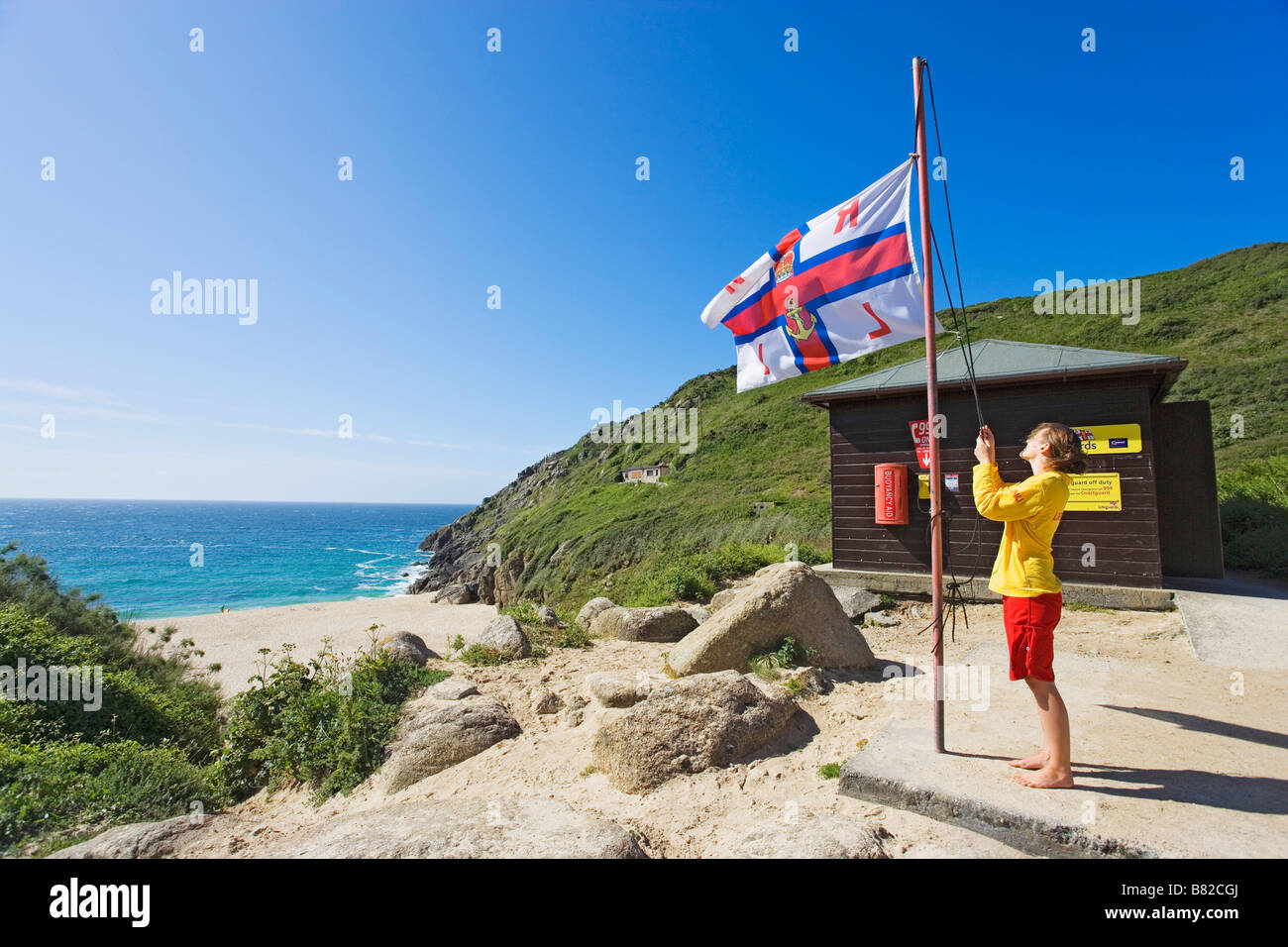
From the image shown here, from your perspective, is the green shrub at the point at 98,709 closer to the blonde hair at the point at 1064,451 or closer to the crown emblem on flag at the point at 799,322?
the crown emblem on flag at the point at 799,322

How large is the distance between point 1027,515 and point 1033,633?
2.39 ft

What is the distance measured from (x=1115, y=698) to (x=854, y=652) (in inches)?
93.4

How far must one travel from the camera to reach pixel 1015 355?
10312 millimetres

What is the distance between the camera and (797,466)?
3397 centimetres

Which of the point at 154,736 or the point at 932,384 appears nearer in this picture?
the point at 932,384

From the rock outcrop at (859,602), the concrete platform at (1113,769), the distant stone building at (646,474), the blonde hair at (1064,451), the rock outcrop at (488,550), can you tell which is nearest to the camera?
the concrete platform at (1113,769)

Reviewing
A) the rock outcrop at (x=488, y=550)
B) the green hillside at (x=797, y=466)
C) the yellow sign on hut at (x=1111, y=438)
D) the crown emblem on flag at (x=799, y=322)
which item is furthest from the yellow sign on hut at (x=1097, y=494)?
the rock outcrop at (x=488, y=550)

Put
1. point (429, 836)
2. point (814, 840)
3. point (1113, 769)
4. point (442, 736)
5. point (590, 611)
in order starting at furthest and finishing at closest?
point (590, 611)
point (442, 736)
point (1113, 769)
point (429, 836)
point (814, 840)

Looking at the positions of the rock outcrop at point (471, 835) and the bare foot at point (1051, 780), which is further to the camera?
the bare foot at point (1051, 780)

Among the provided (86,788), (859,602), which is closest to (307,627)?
(86,788)

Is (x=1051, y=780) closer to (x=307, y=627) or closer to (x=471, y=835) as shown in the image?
(x=471, y=835)

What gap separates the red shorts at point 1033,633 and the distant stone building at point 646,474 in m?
36.5

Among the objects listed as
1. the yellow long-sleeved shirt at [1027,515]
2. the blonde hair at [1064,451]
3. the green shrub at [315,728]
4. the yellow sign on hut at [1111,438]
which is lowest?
the green shrub at [315,728]

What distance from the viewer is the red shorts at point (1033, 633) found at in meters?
3.50
